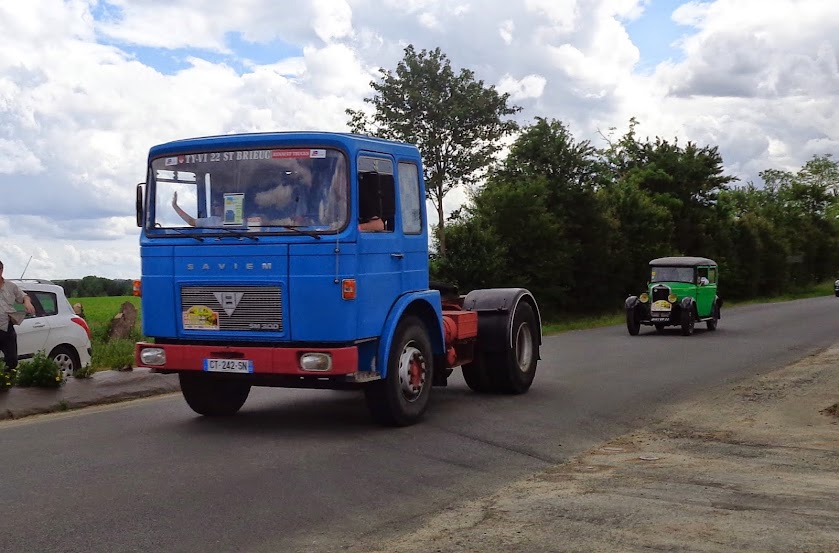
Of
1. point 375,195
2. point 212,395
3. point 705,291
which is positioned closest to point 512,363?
point 212,395

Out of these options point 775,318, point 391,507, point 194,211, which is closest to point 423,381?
point 194,211

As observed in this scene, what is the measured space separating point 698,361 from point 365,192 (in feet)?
34.5

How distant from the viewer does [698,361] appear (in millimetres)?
18125

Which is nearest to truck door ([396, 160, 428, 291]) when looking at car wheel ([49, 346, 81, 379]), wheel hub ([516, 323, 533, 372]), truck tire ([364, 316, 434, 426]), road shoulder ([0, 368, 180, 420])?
truck tire ([364, 316, 434, 426])

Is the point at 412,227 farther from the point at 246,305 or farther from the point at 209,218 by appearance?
the point at 209,218

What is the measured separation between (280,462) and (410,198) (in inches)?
128

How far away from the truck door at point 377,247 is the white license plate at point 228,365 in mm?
1069

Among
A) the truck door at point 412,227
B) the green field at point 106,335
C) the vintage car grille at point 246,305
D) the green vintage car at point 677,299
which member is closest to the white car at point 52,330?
the green field at point 106,335

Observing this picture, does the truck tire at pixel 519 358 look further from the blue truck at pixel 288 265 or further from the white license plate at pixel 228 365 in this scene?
the white license plate at pixel 228 365

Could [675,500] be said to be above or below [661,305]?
below

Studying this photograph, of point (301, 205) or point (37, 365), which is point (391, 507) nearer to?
point (301, 205)

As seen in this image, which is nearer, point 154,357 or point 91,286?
point 154,357

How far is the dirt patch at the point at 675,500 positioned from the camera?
5762mm

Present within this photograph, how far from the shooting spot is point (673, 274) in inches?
1078
